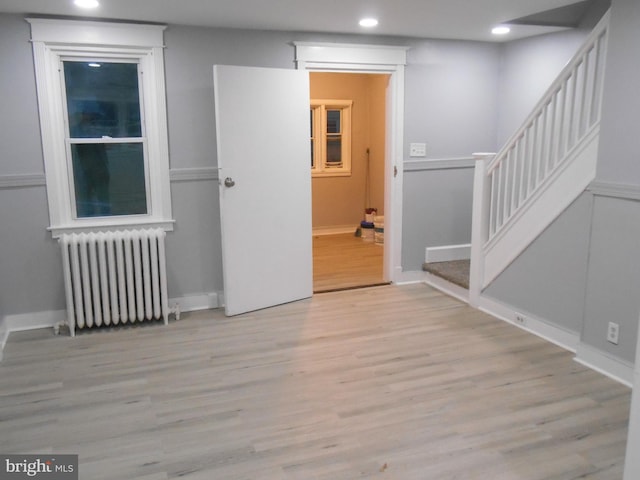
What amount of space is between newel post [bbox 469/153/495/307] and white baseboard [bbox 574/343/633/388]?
1.10 meters

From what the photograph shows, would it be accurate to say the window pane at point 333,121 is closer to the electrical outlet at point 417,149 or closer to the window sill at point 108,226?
the electrical outlet at point 417,149

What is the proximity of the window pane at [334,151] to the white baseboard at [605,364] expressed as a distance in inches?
188

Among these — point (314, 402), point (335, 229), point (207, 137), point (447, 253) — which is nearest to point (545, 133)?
point (447, 253)

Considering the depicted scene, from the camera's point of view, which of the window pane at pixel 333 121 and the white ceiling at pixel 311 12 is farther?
the window pane at pixel 333 121

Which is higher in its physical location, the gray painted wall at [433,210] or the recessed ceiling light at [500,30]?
the recessed ceiling light at [500,30]

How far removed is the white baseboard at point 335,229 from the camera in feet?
24.6

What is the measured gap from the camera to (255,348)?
11.8ft

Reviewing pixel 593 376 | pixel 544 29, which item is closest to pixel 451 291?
pixel 593 376

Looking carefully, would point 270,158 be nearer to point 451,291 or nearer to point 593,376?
point 451,291

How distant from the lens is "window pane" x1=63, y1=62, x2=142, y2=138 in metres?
3.96

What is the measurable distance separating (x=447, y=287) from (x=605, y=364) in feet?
5.77

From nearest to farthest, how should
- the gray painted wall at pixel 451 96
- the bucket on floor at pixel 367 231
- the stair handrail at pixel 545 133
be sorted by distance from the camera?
the stair handrail at pixel 545 133, the gray painted wall at pixel 451 96, the bucket on floor at pixel 367 231

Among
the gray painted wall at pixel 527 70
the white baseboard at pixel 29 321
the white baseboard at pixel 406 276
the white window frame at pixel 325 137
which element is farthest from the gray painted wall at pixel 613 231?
the white window frame at pixel 325 137

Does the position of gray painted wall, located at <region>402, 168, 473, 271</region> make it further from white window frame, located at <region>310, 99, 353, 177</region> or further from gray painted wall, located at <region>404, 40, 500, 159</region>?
white window frame, located at <region>310, 99, 353, 177</region>
